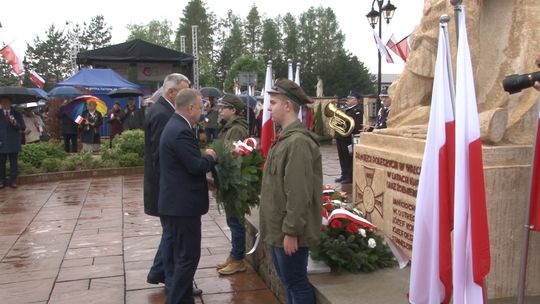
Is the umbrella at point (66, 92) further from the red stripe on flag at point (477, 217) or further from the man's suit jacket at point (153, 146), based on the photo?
the red stripe on flag at point (477, 217)

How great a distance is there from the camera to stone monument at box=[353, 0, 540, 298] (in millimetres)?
3334

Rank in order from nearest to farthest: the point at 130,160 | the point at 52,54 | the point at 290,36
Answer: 1. the point at 130,160
2. the point at 52,54
3. the point at 290,36

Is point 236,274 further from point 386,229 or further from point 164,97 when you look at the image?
point 164,97

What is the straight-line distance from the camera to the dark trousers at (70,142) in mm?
15906

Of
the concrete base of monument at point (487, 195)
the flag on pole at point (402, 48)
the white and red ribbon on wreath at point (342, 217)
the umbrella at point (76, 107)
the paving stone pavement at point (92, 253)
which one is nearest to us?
the concrete base of monument at point (487, 195)

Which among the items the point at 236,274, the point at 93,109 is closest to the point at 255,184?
the point at 236,274

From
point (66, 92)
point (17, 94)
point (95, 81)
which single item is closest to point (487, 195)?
point (17, 94)

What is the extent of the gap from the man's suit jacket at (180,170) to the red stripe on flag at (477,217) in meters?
1.89

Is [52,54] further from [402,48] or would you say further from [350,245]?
[350,245]

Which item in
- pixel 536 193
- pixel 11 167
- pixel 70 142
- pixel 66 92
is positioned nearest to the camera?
pixel 536 193

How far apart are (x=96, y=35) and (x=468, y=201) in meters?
74.9

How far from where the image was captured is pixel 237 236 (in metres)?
4.83

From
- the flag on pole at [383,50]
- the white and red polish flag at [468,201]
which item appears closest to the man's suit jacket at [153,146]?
the white and red polish flag at [468,201]

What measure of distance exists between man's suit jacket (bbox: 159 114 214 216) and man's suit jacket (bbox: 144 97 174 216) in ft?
1.60
